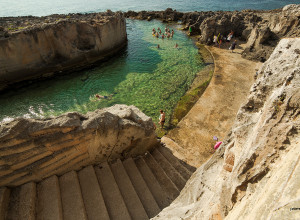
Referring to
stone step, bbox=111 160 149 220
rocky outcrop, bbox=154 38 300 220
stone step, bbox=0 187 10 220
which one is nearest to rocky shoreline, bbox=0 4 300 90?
stone step, bbox=0 187 10 220

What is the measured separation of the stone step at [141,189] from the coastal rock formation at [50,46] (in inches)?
510

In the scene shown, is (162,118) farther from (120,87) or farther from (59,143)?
(59,143)

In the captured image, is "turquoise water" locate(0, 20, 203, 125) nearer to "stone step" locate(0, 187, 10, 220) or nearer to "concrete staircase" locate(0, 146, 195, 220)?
"concrete staircase" locate(0, 146, 195, 220)

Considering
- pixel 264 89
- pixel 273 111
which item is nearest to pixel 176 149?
pixel 264 89

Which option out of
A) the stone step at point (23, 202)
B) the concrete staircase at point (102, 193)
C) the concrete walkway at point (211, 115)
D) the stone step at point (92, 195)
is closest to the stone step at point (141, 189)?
the concrete staircase at point (102, 193)

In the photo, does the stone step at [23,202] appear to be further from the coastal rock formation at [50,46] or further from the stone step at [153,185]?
the coastal rock formation at [50,46]

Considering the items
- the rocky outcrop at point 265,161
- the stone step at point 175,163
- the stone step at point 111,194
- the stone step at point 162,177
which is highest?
the rocky outcrop at point 265,161

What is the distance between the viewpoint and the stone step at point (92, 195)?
4.09m

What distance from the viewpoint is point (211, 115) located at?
10.0 metres

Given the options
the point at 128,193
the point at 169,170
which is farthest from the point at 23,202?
the point at 169,170

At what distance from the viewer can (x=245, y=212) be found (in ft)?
5.79

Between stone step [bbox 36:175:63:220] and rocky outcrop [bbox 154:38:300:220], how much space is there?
2643mm

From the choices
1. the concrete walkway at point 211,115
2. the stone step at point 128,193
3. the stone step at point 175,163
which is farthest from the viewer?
the concrete walkway at point 211,115

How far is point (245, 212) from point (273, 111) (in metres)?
1.34
